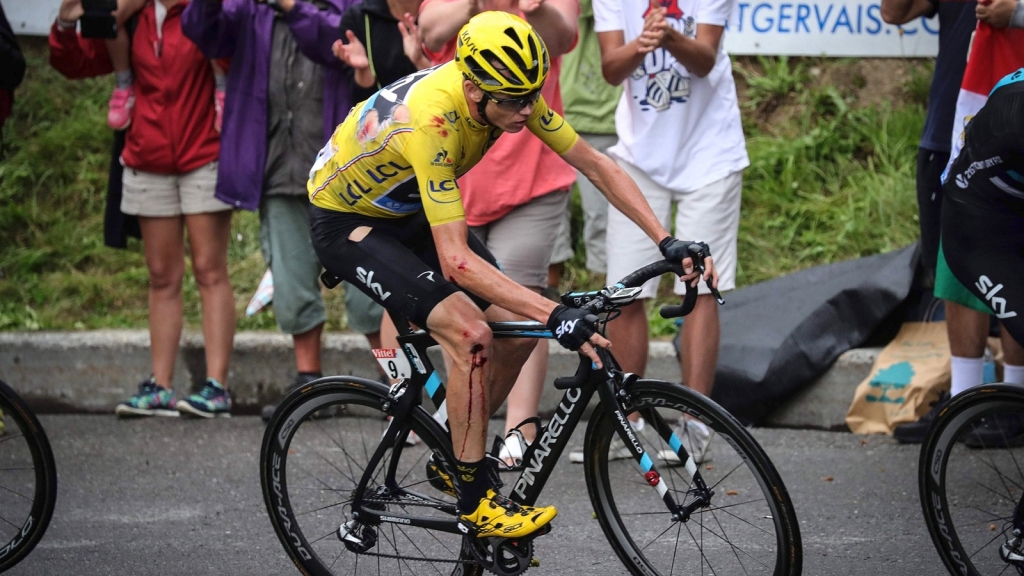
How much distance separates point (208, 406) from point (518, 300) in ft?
10.8

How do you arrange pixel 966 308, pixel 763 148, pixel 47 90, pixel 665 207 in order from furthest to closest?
pixel 47 90 → pixel 763 148 → pixel 665 207 → pixel 966 308

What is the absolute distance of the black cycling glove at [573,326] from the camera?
3.41m

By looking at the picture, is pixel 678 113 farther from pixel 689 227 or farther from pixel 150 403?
pixel 150 403

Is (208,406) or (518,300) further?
(208,406)

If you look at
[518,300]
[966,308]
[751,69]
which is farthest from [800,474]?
[751,69]

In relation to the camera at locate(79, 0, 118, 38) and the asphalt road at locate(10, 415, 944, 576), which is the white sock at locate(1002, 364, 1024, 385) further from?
the camera at locate(79, 0, 118, 38)

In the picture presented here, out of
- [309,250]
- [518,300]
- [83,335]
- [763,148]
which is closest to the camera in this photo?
[518,300]

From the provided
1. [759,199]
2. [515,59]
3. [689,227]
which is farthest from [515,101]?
[759,199]

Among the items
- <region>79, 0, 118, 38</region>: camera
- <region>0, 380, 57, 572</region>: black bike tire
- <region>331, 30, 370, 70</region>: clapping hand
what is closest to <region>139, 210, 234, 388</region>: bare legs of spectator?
<region>79, 0, 118, 38</region>: camera

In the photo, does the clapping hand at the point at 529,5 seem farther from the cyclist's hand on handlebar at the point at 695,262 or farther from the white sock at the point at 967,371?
the white sock at the point at 967,371

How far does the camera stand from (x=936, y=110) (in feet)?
18.2

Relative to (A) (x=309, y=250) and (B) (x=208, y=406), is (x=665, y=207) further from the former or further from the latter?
(B) (x=208, y=406)

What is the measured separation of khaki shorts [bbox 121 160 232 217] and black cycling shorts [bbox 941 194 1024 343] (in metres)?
3.62

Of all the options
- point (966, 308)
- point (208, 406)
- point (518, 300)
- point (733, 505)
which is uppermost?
point (518, 300)
